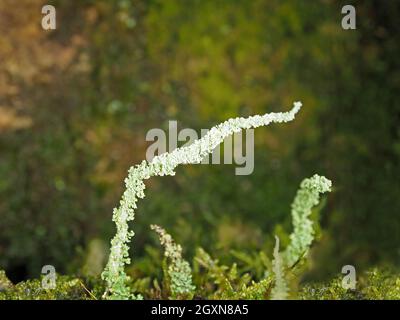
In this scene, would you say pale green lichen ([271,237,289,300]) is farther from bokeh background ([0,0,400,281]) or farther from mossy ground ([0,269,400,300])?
bokeh background ([0,0,400,281])

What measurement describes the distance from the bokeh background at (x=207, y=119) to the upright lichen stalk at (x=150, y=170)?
1036mm

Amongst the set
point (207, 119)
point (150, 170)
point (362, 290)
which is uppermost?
point (207, 119)

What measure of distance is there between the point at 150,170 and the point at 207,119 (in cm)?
112

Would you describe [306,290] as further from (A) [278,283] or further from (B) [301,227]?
(B) [301,227]

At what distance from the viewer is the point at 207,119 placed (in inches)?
75.2

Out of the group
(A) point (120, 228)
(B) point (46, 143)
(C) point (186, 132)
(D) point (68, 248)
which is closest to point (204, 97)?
(C) point (186, 132)

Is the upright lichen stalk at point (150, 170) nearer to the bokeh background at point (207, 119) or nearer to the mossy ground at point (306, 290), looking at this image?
the mossy ground at point (306, 290)

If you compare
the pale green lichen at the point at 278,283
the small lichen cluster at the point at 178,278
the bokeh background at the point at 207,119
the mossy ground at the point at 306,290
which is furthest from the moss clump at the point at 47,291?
the bokeh background at the point at 207,119

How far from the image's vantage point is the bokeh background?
1869mm

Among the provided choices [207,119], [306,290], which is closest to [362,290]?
[306,290]

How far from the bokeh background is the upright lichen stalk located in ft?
3.40

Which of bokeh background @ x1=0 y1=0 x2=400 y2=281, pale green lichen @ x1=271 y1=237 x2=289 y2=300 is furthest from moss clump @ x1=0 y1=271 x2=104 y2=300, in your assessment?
bokeh background @ x1=0 y1=0 x2=400 y2=281

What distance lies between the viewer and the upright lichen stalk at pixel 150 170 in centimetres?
80
